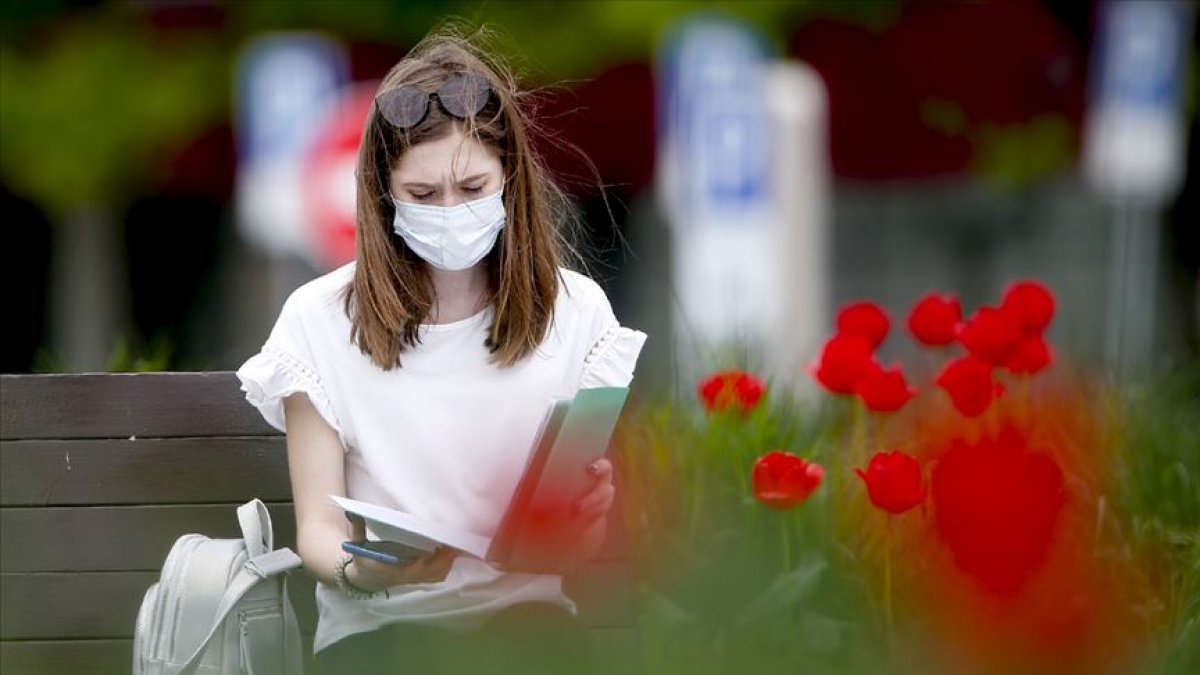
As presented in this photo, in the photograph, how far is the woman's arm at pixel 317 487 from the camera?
318cm

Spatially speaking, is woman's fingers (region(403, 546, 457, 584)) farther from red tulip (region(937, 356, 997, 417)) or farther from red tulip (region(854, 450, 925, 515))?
red tulip (region(937, 356, 997, 417))

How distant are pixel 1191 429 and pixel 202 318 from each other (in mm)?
11120

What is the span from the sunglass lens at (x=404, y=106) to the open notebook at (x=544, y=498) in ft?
1.55

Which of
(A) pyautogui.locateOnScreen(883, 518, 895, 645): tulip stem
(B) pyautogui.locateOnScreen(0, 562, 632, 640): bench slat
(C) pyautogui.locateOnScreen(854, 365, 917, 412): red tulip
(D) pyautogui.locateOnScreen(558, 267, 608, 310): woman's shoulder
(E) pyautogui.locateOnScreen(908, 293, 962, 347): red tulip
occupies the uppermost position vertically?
(D) pyautogui.locateOnScreen(558, 267, 608, 310): woman's shoulder

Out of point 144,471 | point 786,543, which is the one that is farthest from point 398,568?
point 144,471

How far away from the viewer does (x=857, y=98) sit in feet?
45.8

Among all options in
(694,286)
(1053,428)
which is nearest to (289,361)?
(1053,428)

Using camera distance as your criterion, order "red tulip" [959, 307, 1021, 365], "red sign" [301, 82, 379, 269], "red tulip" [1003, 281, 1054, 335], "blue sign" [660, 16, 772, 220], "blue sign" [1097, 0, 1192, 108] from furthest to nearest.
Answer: "blue sign" [660, 16, 772, 220]
"blue sign" [1097, 0, 1192, 108]
"red sign" [301, 82, 379, 269]
"red tulip" [1003, 281, 1054, 335]
"red tulip" [959, 307, 1021, 365]

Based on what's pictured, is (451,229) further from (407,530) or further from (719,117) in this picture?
(719,117)

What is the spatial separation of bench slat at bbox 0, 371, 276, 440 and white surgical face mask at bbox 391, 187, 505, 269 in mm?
714

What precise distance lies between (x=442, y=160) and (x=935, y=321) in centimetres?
134

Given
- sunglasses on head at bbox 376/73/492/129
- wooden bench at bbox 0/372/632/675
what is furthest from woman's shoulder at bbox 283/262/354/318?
wooden bench at bbox 0/372/632/675

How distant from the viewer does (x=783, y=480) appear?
11.5 ft

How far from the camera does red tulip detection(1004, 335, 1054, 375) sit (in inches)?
159
